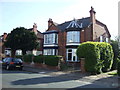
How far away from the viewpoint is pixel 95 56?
15078mm

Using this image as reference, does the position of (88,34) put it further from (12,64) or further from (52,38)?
(12,64)

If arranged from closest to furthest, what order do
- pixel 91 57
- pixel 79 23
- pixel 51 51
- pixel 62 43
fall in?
1. pixel 91 57
2. pixel 62 43
3. pixel 79 23
4. pixel 51 51

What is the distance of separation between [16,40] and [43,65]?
899 centimetres

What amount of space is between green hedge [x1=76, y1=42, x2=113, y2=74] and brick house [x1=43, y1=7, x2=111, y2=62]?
8.65 m

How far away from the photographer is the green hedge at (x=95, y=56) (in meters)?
15.1

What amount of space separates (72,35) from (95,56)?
11583 mm

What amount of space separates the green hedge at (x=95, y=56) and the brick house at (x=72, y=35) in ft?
28.4

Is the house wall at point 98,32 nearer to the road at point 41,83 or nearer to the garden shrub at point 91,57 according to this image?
the garden shrub at point 91,57

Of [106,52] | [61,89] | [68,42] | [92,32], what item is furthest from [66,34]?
[61,89]

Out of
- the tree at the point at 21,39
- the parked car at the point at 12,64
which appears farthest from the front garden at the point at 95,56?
the tree at the point at 21,39

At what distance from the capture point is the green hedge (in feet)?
49.5

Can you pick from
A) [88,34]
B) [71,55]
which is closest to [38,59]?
[71,55]

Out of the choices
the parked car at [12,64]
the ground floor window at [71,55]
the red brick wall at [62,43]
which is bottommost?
the parked car at [12,64]

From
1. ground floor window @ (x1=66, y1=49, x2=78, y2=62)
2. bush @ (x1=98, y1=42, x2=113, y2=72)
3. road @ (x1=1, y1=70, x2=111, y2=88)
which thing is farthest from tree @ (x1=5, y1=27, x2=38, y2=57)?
road @ (x1=1, y1=70, x2=111, y2=88)
